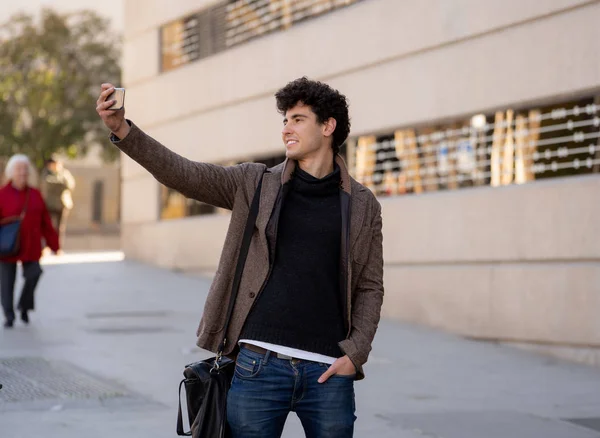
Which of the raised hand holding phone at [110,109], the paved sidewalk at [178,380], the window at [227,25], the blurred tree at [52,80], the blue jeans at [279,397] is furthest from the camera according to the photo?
the blurred tree at [52,80]

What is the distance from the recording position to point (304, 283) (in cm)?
423

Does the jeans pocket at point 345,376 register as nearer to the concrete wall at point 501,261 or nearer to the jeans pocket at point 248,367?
the jeans pocket at point 248,367

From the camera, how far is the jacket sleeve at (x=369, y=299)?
4344 millimetres

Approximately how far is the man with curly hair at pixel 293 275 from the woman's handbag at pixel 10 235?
930cm

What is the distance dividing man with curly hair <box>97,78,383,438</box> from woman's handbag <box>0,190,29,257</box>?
9.30m

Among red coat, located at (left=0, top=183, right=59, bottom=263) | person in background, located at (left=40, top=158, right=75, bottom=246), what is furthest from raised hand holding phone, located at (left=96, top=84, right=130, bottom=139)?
person in background, located at (left=40, top=158, right=75, bottom=246)

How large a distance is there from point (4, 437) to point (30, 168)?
6.85 metres

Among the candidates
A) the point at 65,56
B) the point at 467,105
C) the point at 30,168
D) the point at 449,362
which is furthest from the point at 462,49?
the point at 65,56

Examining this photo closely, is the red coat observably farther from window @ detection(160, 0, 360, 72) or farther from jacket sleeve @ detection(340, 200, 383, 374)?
jacket sleeve @ detection(340, 200, 383, 374)

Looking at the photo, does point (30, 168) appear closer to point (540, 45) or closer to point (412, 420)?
point (540, 45)

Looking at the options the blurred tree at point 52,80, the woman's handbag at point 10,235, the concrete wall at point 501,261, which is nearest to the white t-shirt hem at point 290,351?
the concrete wall at point 501,261

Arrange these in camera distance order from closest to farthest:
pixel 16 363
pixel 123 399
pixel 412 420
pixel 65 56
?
1. pixel 412 420
2. pixel 123 399
3. pixel 16 363
4. pixel 65 56

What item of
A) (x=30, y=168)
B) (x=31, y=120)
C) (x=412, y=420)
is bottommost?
(x=412, y=420)

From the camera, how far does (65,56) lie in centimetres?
4628
